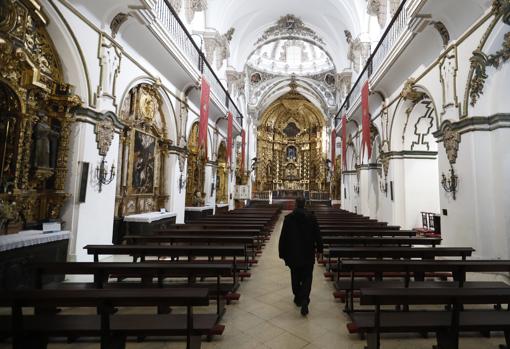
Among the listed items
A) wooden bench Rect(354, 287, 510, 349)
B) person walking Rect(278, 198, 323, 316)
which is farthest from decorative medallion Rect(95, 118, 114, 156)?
wooden bench Rect(354, 287, 510, 349)

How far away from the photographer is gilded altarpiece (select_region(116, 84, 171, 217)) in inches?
280

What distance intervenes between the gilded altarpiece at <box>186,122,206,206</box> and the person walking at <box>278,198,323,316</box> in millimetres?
7532

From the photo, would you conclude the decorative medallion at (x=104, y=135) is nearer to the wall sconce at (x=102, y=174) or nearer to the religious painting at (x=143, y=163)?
the wall sconce at (x=102, y=174)

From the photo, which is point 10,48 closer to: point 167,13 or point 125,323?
point 125,323

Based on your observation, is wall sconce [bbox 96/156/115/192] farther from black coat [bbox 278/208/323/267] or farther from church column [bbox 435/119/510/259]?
church column [bbox 435/119/510/259]

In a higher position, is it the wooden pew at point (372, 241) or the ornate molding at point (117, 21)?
the ornate molding at point (117, 21)

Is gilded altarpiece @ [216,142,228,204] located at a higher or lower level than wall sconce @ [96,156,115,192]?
higher

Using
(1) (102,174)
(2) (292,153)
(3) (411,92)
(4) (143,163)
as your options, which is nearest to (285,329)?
(1) (102,174)

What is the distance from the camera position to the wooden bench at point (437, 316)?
211cm

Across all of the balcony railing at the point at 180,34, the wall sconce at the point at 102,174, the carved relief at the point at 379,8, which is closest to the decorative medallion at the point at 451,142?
the balcony railing at the point at 180,34

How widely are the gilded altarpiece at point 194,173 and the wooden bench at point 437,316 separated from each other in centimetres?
900

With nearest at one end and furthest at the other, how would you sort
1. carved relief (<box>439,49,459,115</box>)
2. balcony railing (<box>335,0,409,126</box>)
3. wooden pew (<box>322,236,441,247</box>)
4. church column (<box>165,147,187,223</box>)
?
wooden pew (<box>322,236,441,247</box>)
carved relief (<box>439,49,459,115</box>)
balcony railing (<box>335,0,409,126</box>)
church column (<box>165,147,187,223</box>)

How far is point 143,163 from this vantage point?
7.89 metres

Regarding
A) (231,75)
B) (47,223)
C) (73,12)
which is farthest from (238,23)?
(47,223)
